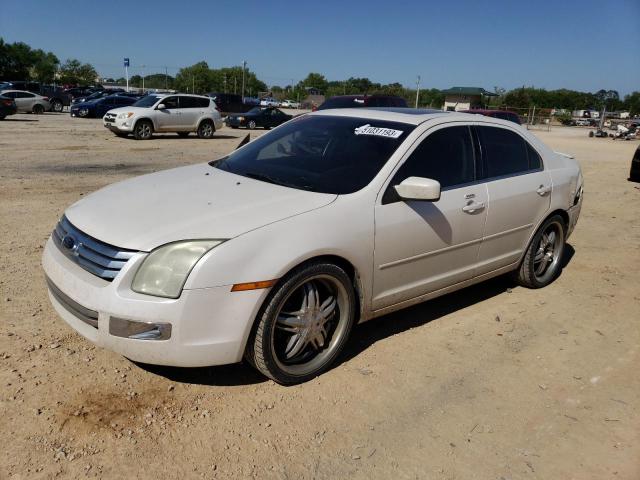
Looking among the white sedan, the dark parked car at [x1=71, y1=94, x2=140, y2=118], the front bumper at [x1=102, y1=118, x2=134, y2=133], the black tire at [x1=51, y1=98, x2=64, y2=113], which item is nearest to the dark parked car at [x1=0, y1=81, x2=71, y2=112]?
the black tire at [x1=51, y1=98, x2=64, y2=113]

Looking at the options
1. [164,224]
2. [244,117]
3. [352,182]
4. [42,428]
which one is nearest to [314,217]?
[352,182]

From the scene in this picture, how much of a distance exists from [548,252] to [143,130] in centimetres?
1555

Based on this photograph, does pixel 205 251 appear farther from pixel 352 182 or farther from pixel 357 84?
pixel 357 84

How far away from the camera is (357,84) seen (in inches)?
3787

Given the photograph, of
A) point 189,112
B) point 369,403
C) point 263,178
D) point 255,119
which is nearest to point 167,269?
point 263,178

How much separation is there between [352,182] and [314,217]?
523mm

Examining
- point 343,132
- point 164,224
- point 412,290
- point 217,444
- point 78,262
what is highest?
point 343,132

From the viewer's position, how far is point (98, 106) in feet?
93.6

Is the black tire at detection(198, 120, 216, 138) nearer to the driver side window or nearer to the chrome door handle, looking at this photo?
the driver side window

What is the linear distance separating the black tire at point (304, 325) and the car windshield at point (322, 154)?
1.98ft

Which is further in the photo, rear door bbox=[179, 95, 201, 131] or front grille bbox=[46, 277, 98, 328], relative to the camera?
rear door bbox=[179, 95, 201, 131]

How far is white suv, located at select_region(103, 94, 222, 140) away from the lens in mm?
17766

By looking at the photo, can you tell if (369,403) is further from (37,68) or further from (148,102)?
(37,68)

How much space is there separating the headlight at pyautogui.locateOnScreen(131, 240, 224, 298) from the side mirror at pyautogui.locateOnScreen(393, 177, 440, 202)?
1328 millimetres
